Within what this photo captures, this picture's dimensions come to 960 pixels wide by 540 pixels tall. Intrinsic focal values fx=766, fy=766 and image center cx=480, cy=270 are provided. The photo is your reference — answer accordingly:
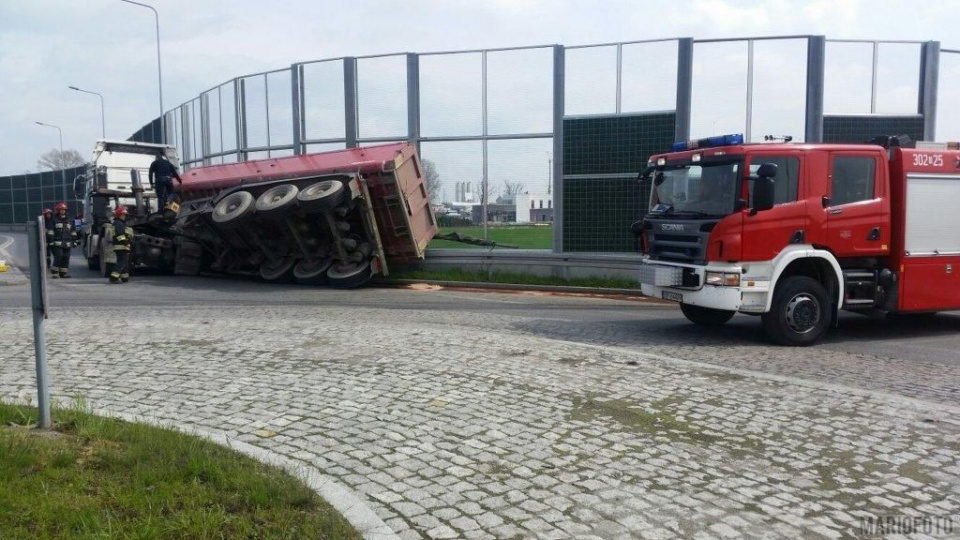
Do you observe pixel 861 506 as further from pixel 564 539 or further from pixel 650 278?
pixel 650 278

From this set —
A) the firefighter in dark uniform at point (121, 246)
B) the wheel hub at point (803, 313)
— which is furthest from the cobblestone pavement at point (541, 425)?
the firefighter in dark uniform at point (121, 246)

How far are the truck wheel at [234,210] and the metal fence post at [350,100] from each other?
4660 mm

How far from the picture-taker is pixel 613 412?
Answer: 239 inches

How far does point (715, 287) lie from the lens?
31.0ft

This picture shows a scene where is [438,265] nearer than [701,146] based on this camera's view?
No

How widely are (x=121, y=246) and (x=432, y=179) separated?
24.0 feet

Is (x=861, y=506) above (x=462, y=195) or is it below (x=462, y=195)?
below

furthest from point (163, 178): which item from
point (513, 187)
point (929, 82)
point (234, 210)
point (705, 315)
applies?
point (929, 82)

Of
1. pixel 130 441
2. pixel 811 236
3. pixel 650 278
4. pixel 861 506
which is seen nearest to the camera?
pixel 861 506

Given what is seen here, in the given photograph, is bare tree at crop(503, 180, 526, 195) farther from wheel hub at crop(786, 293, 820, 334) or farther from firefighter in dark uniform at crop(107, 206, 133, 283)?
wheel hub at crop(786, 293, 820, 334)

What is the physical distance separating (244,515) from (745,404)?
4.26m

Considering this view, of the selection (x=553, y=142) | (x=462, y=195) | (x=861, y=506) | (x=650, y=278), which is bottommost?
(x=861, y=506)

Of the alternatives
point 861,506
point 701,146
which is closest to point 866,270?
point 701,146

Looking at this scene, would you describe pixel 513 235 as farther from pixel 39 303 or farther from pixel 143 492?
pixel 143 492
